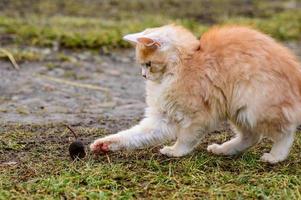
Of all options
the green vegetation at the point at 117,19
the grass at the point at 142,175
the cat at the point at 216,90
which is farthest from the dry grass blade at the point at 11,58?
the cat at the point at 216,90

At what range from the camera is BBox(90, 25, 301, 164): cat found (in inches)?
198

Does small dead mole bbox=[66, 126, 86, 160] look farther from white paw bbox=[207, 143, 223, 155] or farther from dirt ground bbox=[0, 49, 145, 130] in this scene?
dirt ground bbox=[0, 49, 145, 130]

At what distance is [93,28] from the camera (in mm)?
11328

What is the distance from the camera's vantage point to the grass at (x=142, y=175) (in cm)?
448

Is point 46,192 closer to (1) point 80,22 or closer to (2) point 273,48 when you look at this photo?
→ (2) point 273,48

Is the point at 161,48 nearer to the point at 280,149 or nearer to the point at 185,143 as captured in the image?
the point at 185,143

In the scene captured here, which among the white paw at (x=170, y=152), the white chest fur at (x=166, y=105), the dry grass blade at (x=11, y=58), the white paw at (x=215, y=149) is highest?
the white chest fur at (x=166, y=105)

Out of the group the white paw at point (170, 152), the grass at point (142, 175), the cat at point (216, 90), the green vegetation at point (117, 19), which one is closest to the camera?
the grass at point (142, 175)

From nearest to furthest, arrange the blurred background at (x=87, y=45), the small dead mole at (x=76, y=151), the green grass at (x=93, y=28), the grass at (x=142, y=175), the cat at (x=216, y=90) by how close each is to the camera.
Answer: the grass at (x=142, y=175), the cat at (x=216, y=90), the small dead mole at (x=76, y=151), the blurred background at (x=87, y=45), the green grass at (x=93, y=28)

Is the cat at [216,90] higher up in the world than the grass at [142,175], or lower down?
higher up

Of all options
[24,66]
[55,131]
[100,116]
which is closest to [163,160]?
[55,131]

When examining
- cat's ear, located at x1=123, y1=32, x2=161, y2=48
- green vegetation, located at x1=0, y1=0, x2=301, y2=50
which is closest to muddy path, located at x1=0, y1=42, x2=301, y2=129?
green vegetation, located at x1=0, y1=0, x2=301, y2=50

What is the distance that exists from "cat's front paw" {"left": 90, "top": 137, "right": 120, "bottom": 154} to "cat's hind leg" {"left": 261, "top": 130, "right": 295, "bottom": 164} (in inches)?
45.4

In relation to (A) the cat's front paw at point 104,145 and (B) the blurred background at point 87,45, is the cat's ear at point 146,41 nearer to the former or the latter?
(A) the cat's front paw at point 104,145
